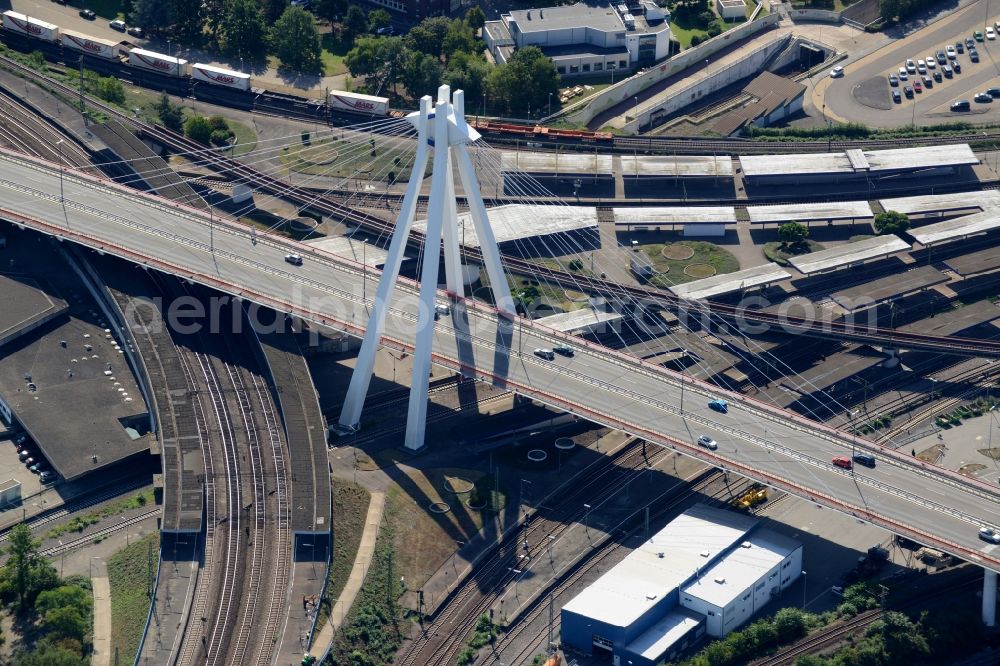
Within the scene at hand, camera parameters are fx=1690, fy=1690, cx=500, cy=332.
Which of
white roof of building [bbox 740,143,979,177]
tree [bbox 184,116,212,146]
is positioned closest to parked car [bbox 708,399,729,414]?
white roof of building [bbox 740,143,979,177]

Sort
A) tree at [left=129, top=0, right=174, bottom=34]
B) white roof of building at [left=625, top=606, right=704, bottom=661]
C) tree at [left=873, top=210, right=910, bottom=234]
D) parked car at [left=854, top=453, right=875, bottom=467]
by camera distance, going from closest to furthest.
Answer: white roof of building at [left=625, top=606, right=704, bottom=661] < parked car at [left=854, top=453, right=875, bottom=467] < tree at [left=873, top=210, right=910, bottom=234] < tree at [left=129, top=0, right=174, bottom=34]

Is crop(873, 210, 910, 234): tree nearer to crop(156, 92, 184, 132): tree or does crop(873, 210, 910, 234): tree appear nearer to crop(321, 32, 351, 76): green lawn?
crop(321, 32, 351, 76): green lawn

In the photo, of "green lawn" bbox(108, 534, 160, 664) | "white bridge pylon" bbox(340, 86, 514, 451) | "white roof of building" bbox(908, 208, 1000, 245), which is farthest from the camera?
"white roof of building" bbox(908, 208, 1000, 245)

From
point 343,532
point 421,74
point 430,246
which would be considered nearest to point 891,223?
point 421,74

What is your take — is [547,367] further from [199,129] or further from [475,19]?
[475,19]

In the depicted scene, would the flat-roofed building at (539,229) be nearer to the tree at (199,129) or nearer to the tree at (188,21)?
the tree at (199,129)

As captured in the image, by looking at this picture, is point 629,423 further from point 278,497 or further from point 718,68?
point 718,68

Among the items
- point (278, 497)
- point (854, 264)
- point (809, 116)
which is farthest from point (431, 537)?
point (809, 116)
